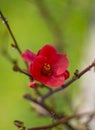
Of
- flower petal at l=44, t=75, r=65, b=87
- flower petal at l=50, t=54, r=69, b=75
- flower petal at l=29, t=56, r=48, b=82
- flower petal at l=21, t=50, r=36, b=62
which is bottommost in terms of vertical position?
flower petal at l=44, t=75, r=65, b=87

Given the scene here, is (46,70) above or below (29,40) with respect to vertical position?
above

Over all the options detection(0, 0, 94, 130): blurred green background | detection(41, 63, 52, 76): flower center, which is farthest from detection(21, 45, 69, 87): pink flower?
detection(0, 0, 94, 130): blurred green background

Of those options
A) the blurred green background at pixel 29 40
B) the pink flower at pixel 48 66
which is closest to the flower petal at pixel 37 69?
the pink flower at pixel 48 66

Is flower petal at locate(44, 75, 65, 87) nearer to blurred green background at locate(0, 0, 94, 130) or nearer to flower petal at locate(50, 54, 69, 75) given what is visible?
flower petal at locate(50, 54, 69, 75)

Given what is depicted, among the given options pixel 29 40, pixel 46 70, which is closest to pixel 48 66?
pixel 46 70

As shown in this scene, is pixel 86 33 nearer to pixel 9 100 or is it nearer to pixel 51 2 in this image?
pixel 51 2

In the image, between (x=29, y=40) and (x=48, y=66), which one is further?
(x=29, y=40)

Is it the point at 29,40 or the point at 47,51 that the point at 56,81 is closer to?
the point at 47,51
